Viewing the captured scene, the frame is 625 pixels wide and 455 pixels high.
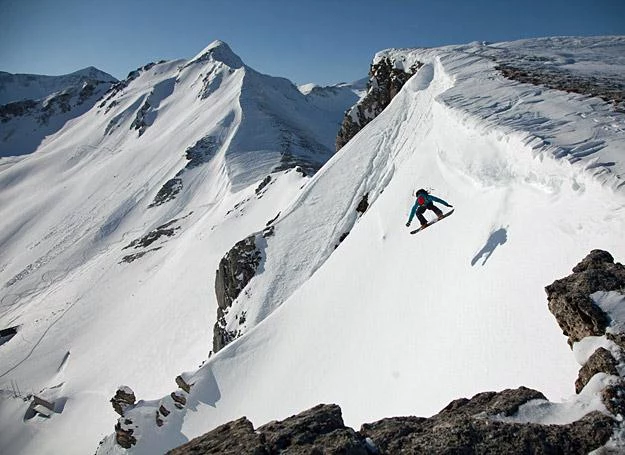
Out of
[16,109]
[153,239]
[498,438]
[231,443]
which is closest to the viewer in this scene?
[498,438]

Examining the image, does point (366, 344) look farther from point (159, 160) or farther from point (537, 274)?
Answer: point (159, 160)

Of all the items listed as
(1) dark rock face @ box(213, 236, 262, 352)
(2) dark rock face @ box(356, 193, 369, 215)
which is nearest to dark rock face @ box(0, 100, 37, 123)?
(1) dark rock face @ box(213, 236, 262, 352)

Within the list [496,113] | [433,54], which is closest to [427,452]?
[496,113]

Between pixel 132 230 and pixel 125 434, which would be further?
pixel 132 230

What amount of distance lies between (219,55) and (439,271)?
11901 centimetres

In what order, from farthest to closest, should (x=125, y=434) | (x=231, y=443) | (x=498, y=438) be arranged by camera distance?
1. (x=125, y=434)
2. (x=231, y=443)
3. (x=498, y=438)

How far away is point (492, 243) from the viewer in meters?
9.09

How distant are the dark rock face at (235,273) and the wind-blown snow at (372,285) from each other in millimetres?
947

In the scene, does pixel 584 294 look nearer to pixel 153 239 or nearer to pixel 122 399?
pixel 122 399

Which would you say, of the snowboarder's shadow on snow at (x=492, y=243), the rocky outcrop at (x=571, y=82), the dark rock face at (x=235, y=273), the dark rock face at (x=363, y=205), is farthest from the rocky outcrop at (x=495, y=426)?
the dark rock face at (x=235, y=273)

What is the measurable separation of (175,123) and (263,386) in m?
80.6

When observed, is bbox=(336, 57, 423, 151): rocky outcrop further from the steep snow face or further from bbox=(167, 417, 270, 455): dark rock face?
Answer: the steep snow face

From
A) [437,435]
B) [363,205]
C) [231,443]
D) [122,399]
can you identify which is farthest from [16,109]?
[437,435]

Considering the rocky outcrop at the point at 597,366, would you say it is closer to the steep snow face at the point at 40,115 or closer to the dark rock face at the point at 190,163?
the dark rock face at the point at 190,163
